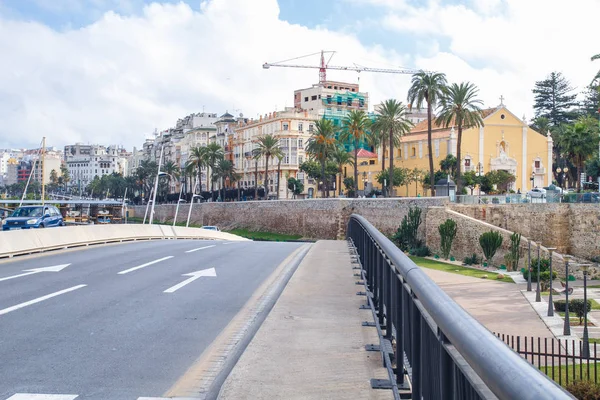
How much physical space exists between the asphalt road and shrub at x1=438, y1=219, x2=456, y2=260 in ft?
117

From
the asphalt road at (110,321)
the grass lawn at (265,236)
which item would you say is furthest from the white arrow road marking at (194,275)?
the grass lawn at (265,236)

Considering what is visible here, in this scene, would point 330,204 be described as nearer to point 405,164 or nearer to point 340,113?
point 405,164

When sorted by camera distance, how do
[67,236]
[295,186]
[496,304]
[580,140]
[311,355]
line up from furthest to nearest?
[295,186], [580,140], [496,304], [67,236], [311,355]

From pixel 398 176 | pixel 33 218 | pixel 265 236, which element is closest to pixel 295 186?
pixel 398 176

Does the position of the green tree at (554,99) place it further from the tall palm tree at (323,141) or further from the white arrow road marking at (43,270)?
the white arrow road marking at (43,270)

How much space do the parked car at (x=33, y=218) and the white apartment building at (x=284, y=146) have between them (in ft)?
243

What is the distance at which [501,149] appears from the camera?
86.1m

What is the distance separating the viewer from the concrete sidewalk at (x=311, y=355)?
641cm

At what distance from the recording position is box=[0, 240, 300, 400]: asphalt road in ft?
24.4

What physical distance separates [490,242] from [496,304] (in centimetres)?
1696

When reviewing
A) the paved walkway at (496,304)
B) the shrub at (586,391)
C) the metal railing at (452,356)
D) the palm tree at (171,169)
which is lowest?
the paved walkway at (496,304)

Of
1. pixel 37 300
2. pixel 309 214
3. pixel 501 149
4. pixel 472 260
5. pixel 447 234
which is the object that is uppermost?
pixel 501 149

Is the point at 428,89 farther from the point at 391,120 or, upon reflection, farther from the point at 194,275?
the point at 194,275

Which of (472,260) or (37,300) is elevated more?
(37,300)
